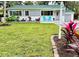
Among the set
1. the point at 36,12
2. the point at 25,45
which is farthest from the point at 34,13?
the point at 25,45

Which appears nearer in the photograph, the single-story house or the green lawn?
the green lawn

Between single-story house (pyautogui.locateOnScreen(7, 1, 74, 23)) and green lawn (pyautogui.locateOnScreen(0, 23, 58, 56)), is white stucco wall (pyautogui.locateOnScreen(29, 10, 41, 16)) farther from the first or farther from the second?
green lawn (pyautogui.locateOnScreen(0, 23, 58, 56))

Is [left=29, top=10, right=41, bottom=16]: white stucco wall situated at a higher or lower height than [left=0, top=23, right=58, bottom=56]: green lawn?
lower

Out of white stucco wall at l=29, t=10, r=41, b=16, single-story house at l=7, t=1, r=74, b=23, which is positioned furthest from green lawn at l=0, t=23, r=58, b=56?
white stucco wall at l=29, t=10, r=41, b=16

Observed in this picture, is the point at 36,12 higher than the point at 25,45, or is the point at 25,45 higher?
the point at 25,45

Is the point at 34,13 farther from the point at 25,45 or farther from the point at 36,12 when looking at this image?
the point at 25,45

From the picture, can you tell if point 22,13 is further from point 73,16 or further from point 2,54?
point 2,54

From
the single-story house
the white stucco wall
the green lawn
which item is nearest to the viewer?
the green lawn

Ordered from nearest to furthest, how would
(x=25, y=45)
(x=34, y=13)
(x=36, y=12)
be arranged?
(x=25, y=45) < (x=36, y=12) < (x=34, y=13)

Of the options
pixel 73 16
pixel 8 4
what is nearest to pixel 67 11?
pixel 73 16

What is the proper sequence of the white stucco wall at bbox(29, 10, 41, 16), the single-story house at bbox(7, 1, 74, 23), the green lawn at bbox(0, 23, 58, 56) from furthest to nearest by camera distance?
the white stucco wall at bbox(29, 10, 41, 16)
the single-story house at bbox(7, 1, 74, 23)
the green lawn at bbox(0, 23, 58, 56)

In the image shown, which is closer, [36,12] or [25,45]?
[25,45]

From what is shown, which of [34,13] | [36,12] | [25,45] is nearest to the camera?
[25,45]

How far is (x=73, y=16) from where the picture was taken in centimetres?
2441
